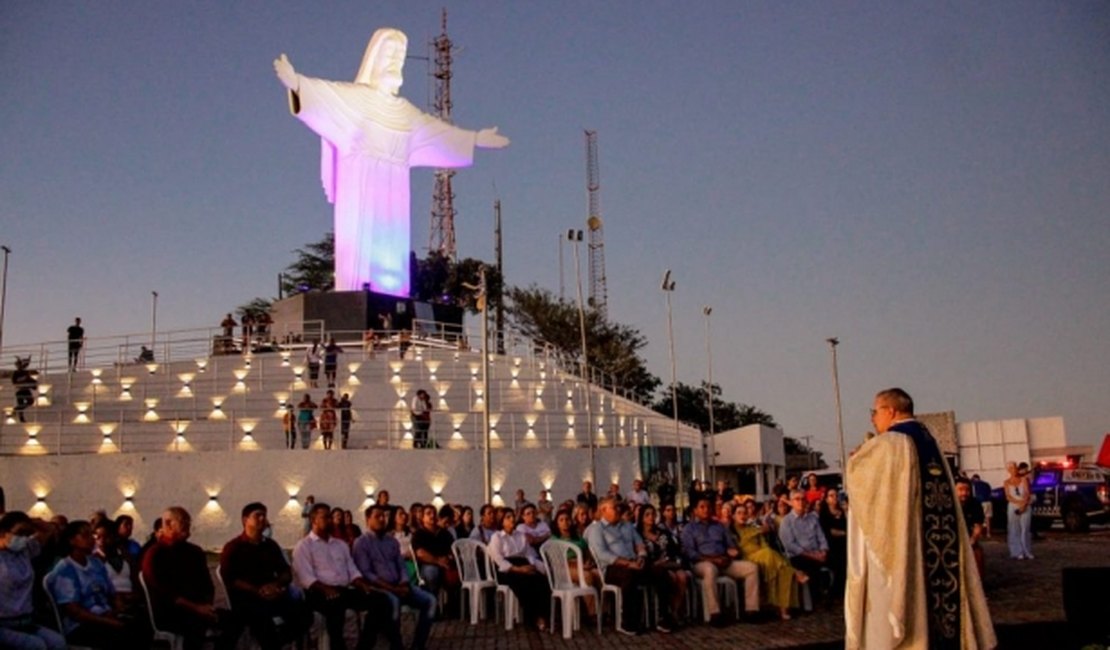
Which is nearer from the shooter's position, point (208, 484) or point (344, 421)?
point (208, 484)

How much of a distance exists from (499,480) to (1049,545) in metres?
10.4

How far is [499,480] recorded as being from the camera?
71.4ft

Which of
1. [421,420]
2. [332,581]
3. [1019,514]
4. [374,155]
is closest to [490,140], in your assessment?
[374,155]

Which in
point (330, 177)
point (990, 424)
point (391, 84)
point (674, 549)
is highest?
point (391, 84)

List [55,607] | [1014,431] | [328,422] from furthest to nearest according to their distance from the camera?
[1014,431] → [328,422] → [55,607]

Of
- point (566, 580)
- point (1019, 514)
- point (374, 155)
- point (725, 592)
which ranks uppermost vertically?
point (374, 155)

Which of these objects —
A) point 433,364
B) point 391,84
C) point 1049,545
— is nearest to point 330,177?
point 391,84

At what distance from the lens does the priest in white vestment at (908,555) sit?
525 cm

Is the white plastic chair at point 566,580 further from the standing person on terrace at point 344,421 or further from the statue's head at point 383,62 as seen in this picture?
the statue's head at point 383,62

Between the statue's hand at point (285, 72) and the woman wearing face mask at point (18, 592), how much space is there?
28190 millimetres

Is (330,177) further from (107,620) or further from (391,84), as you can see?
(107,620)

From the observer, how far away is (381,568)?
30.9 ft

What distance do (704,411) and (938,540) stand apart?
4851 cm

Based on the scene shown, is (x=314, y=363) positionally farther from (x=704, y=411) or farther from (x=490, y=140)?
(x=704, y=411)
